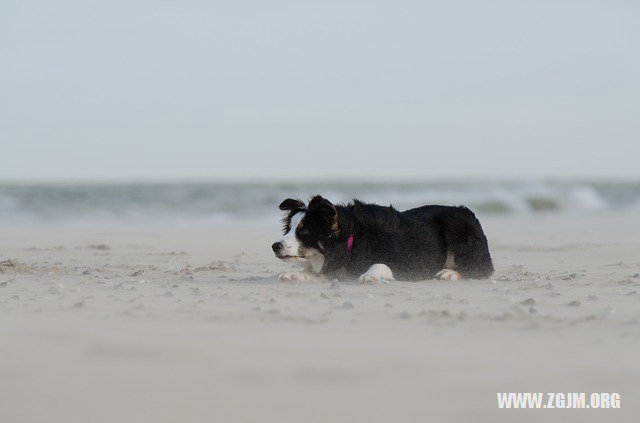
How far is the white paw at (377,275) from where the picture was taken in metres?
7.15

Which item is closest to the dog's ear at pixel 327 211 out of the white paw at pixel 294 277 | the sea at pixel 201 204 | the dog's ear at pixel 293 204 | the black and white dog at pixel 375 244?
the black and white dog at pixel 375 244

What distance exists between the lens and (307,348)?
4.04 metres

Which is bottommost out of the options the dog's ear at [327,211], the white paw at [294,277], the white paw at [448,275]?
the white paw at [448,275]

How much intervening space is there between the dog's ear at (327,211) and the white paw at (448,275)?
1129 millimetres

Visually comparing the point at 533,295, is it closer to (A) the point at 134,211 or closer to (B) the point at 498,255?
(B) the point at 498,255

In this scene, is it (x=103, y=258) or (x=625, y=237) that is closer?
(x=103, y=258)

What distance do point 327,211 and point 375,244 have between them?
1.83 feet

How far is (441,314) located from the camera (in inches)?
198

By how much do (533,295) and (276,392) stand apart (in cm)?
320

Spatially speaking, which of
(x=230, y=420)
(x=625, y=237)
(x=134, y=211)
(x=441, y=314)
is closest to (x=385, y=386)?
(x=230, y=420)

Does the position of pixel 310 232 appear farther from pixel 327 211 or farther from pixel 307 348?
pixel 307 348

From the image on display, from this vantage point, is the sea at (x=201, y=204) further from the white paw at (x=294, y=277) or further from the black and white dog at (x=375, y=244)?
the white paw at (x=294, y=277)

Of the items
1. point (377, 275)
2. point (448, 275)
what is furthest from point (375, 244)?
point (448, 275)

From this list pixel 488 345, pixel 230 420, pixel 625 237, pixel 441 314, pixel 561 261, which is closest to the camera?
pixel 230 420
